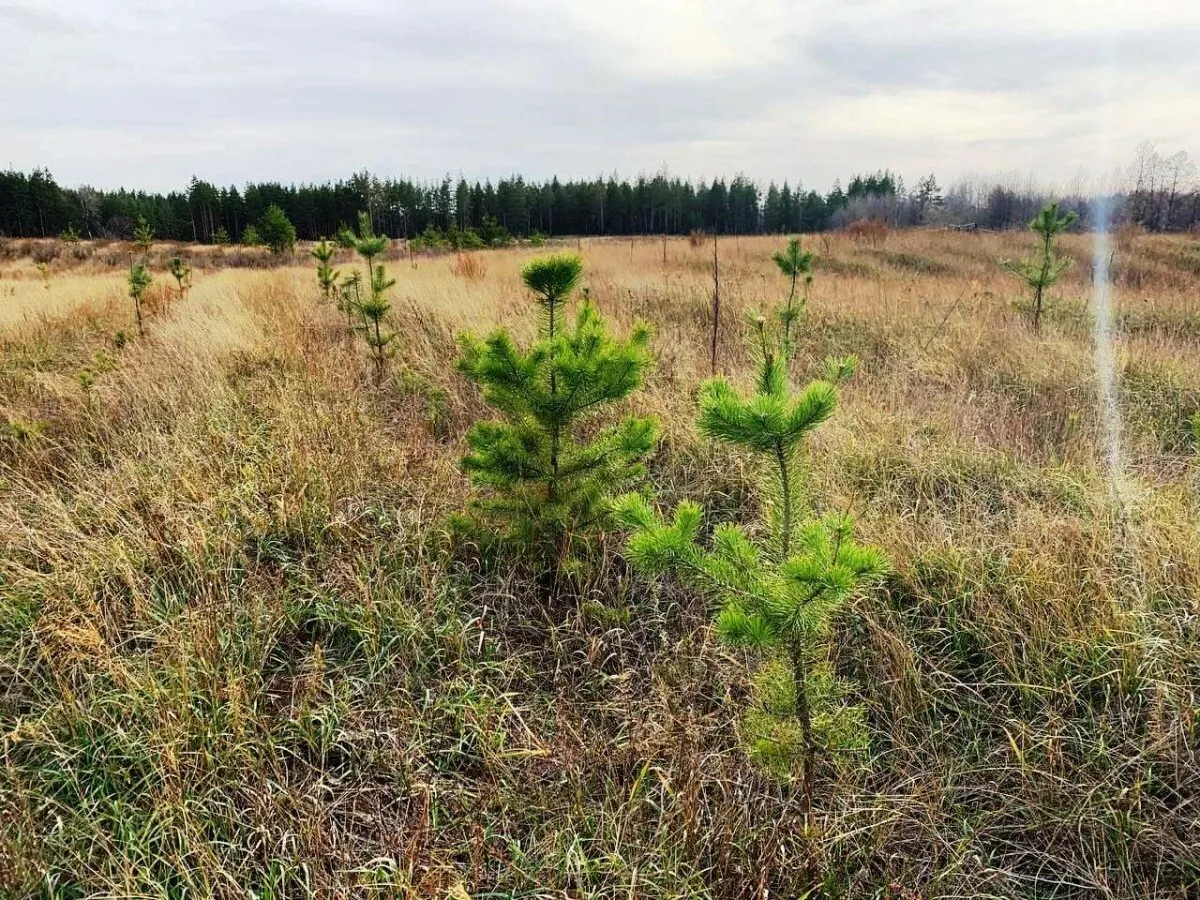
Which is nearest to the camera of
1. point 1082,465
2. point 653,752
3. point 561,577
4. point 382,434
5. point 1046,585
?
point 653,752

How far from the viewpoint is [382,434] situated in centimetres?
404

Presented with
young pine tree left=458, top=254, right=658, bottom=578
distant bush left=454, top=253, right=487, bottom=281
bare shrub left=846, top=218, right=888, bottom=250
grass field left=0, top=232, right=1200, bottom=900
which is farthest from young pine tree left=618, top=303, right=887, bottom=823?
bare shrub left=846, top=218, right=888, bottom=250

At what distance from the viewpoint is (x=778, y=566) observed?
4.46ft

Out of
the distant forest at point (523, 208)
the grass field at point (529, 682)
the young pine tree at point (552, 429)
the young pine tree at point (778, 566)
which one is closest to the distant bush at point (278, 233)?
the distant forest at point (523, 208)

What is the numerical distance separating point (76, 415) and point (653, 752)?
4248mm

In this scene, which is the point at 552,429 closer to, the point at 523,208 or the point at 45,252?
the point at 45,252

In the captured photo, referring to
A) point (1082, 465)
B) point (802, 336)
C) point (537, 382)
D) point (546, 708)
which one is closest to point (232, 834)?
point (546, 708)

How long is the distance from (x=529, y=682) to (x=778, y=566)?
131 cm

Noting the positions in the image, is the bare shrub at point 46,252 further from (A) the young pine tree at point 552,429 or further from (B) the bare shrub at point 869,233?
(A) the young pine tree at point 552,429

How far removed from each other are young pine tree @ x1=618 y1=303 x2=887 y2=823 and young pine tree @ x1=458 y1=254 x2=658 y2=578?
897 mm

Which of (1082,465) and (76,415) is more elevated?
(76,415)

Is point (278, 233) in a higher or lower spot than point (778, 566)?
higher

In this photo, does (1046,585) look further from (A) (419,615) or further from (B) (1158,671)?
(A) (419,615)

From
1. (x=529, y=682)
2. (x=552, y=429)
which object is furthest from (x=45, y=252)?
(x=529, y=682)
